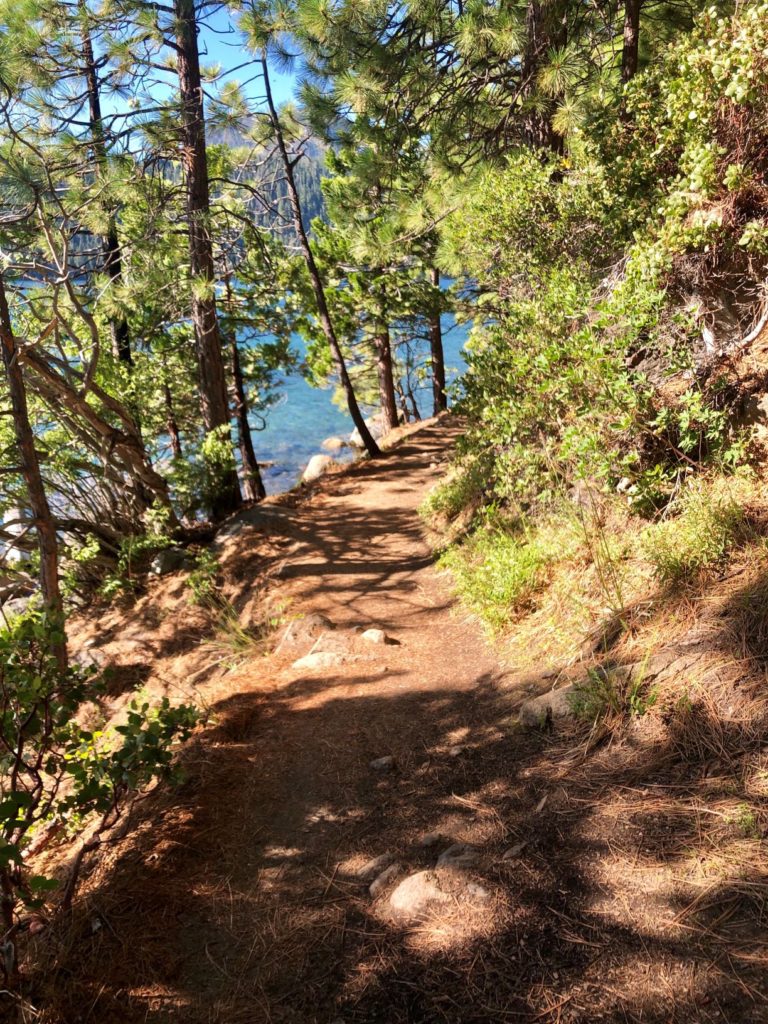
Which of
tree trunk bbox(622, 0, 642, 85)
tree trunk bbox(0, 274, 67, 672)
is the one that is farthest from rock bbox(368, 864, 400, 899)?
tree trunk bbox(622, 0, 642, 85)

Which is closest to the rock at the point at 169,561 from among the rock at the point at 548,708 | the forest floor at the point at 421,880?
the forest floor at the point at 421,880

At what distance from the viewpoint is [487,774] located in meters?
2.92

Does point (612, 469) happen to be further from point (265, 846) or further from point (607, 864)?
point (265, 846)

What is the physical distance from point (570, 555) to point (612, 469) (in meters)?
0.62

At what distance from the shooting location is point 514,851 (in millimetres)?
2332

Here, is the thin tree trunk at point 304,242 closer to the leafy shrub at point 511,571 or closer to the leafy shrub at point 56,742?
the leafy shrub at point 511,571

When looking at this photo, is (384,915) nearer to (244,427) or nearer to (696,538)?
(696,538)

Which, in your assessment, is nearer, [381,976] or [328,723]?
[381,976]

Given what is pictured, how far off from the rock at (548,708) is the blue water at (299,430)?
2076 cm

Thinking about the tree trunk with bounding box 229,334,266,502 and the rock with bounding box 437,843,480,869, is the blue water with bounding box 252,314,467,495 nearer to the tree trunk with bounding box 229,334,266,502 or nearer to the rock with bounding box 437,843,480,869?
the tree trunk with bounding box 229,334,266,502

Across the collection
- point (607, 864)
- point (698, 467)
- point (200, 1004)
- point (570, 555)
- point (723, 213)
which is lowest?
point (200, 1004)

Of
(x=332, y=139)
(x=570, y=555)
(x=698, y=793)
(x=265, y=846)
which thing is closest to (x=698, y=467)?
(x=570, y=555)

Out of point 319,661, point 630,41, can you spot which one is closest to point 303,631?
point 319,661

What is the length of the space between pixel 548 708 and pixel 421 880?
1117mm
